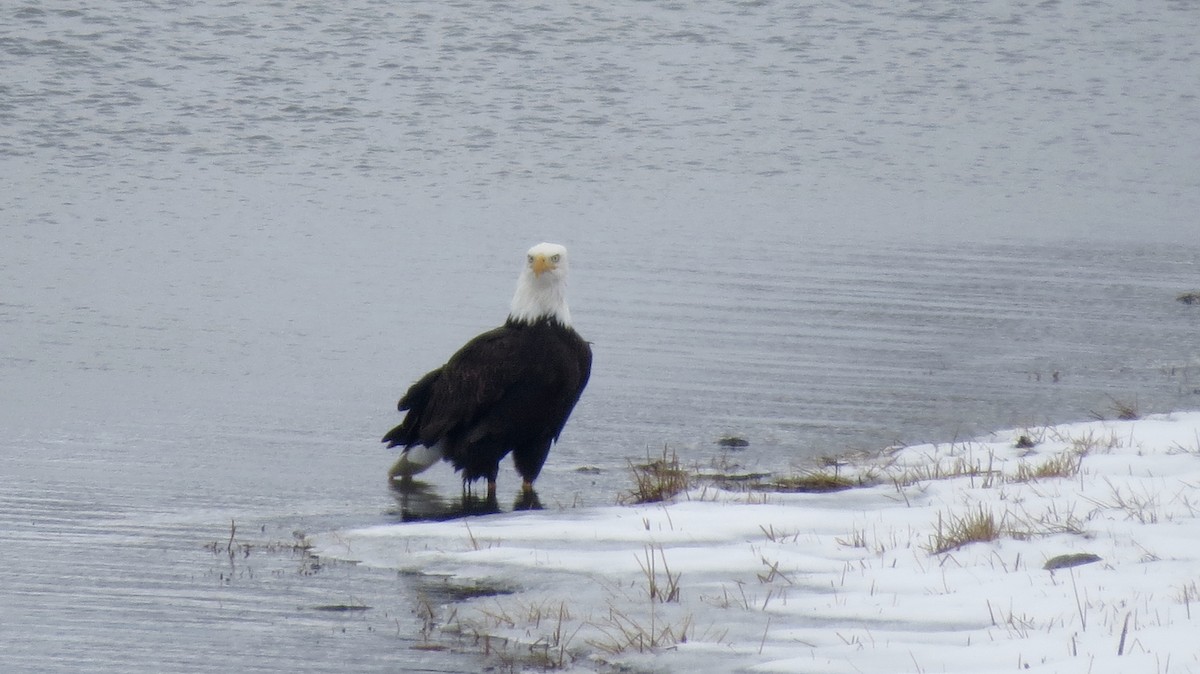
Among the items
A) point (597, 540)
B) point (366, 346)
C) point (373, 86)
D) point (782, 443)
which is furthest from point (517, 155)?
point (597, 540)

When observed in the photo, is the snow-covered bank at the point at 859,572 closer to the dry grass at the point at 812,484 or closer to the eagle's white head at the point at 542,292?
the dry grass at the point at 812,484

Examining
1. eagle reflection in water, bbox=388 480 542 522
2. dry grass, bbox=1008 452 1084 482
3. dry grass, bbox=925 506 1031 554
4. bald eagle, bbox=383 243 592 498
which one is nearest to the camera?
dry grass, bbox=925 506 1031 554

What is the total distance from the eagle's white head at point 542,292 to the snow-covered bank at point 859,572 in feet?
4.27

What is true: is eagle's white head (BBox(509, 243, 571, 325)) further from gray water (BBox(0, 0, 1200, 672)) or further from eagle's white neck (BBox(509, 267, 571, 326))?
gray water (BBox(0, 0, 1200, 672))

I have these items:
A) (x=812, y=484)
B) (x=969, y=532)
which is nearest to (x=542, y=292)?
(x=812, y=484)

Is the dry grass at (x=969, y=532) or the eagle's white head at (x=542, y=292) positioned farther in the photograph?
the eagle's white head at (x=542, y=292)

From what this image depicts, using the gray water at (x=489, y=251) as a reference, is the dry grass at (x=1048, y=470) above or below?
above

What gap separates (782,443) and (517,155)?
39.2 feet

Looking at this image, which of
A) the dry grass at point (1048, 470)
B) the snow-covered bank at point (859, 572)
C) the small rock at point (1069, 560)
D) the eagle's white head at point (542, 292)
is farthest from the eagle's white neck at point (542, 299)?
the small rock at point (1069, 560)

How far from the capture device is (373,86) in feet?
79.4

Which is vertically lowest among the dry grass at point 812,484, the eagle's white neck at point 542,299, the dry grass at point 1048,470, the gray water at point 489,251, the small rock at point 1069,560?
the gray water at point 489,251

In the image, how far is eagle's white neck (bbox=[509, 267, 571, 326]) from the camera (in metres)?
7.94

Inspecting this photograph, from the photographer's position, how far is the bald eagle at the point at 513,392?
7773 mm

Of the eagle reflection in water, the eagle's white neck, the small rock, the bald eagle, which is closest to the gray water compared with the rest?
the eagle reflection in water
